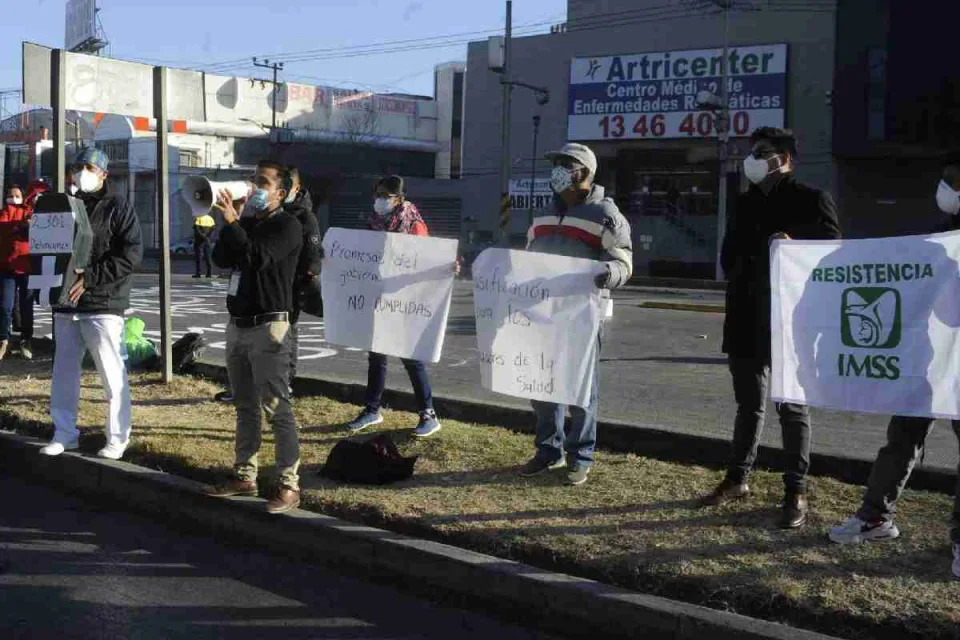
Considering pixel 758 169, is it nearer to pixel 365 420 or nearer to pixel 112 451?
pixel 365 420

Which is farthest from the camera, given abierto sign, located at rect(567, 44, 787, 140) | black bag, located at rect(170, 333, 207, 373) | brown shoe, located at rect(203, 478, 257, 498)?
abierto sign, located at rect(567, 44, 787, 140)

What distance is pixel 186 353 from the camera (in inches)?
406

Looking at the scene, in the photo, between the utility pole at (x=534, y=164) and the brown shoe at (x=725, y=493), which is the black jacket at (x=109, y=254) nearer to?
the brown shoe at (x=725, y=493)

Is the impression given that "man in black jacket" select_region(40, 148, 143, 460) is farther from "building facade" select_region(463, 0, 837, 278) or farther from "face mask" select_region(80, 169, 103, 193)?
"building facade" select_region(463, 0, 837, 278)

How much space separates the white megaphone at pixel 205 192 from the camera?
5914 mm

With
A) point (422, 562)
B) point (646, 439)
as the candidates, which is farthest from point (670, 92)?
point (422, 562)

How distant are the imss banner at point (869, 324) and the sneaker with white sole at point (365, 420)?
3367 mm

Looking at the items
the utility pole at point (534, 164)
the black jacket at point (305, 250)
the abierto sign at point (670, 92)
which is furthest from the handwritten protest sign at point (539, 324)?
the utility pole at point (534, 164)

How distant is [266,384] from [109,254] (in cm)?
194

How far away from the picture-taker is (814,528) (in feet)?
18.1

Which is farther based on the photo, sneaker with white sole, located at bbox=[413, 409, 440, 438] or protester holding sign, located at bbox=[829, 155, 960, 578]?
sneaker with white sole, located at bbox=[413, 409, 440, 438]

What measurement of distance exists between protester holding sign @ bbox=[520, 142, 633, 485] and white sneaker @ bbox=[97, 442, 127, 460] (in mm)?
2629

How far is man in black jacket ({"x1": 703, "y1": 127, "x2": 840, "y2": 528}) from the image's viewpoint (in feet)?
18.3

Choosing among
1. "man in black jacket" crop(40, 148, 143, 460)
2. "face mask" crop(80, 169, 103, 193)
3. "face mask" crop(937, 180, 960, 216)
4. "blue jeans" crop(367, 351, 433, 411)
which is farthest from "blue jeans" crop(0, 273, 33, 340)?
"face mask" crop(937, 180, 960, 216)
